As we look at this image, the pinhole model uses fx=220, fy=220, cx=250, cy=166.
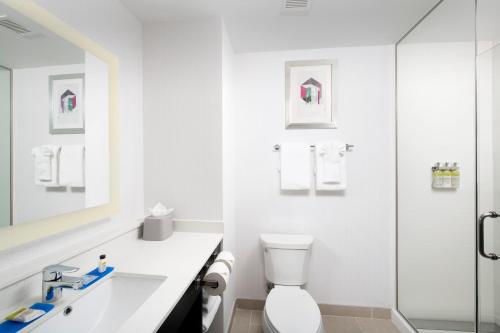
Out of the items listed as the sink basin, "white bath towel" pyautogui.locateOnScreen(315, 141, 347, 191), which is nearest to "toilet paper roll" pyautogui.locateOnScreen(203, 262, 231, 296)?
the sink basin

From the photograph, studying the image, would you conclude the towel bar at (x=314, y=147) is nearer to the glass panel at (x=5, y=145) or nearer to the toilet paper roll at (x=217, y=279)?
the toilet paper roll at (x=217, y=279)

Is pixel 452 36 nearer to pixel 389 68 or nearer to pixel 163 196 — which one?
pixel 389 68

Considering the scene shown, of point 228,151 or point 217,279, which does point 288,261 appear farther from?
point 228,151

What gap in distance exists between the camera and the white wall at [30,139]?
30.6 inches

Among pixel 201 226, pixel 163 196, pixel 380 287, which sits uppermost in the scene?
pixel 163 196

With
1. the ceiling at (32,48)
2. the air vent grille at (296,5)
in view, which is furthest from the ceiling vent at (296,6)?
the ceiling at (32,48)

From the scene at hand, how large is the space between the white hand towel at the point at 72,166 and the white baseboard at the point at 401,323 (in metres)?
2.39

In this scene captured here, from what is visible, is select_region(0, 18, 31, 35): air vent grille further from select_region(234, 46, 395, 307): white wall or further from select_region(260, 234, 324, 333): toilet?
select_region(260, 234, 324, 333): toilet

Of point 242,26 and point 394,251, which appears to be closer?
point 242,26

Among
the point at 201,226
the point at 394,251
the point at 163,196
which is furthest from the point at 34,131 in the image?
the point at 394,251

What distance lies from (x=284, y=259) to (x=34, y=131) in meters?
1.65

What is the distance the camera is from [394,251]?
1.85 meters

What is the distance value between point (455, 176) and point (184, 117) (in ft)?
5.94

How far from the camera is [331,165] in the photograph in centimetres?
180
